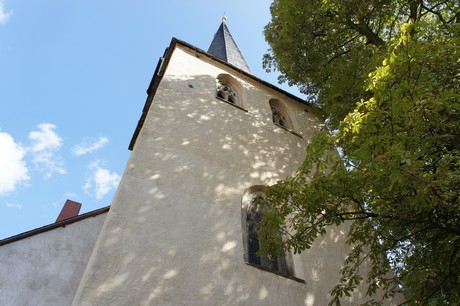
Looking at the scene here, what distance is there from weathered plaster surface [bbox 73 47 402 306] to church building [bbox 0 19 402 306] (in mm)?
19

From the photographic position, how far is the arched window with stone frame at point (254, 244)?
19.9ft

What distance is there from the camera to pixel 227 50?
17.7 meters

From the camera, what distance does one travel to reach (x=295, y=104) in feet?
40.0

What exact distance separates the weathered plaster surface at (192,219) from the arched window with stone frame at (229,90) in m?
1.06

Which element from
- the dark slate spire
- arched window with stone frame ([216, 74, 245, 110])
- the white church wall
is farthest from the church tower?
the dark slate spire

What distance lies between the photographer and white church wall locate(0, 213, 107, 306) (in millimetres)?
6365

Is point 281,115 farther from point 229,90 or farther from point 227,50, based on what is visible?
point 227,50

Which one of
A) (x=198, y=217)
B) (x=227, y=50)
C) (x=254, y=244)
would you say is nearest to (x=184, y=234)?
(x=198, y=217)

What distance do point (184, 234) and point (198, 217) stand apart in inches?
19.3

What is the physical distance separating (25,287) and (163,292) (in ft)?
12.2

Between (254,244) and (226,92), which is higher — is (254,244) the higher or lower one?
the lower one

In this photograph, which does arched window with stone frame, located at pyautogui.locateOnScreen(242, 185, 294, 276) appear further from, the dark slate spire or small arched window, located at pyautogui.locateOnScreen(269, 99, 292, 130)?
the dark slate spire

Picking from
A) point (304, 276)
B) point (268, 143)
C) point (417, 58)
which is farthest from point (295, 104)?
point (417, 58)

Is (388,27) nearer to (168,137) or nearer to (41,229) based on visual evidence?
(168,137)
